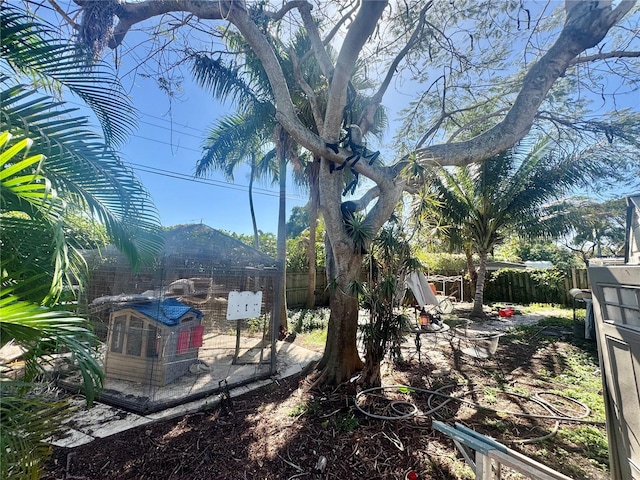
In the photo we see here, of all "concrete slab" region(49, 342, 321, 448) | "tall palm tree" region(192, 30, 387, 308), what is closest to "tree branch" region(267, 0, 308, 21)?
"tall palm tree" region(192, 30, 387, 308)

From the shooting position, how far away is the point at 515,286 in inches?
595

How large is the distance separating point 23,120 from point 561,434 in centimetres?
524

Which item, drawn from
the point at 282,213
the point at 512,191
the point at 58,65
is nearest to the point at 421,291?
the point at 282,213

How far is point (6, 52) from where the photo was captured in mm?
1729

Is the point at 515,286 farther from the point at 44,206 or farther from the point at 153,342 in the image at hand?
the point at 44,206

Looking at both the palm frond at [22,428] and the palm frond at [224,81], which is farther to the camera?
the palm frond at [224,81]

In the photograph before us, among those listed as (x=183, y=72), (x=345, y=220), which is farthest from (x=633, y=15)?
(x=183, y=72)

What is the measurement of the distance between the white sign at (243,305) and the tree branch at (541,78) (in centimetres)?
318

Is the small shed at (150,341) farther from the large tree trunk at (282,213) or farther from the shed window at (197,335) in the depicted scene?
the large tree trunk at (282,213)

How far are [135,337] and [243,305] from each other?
4.78ft

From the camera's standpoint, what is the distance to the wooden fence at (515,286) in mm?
12295

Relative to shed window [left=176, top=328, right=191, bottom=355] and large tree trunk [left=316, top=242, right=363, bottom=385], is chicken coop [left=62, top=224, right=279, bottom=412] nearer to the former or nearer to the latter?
shed window [left=176, top=328, right=191, bottom=355]

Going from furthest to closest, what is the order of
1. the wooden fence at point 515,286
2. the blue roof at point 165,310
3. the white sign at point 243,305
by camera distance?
the wooden fence at point 515,286
the white sign at point 243,305
the blue roof at point 165,310

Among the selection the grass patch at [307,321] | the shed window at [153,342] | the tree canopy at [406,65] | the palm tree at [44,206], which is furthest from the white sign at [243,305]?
the grass patch at [307,321]
